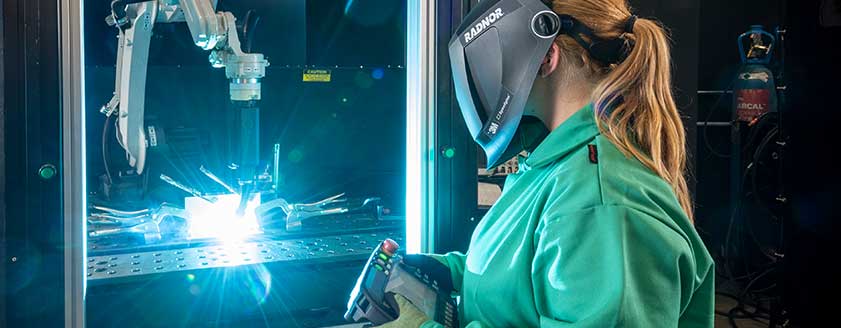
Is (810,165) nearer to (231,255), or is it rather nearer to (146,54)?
(231,255)

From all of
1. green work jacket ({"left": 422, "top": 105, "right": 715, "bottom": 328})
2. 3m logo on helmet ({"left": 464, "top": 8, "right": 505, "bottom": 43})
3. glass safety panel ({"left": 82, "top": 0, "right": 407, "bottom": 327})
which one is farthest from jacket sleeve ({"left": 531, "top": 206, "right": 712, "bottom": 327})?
glass safety panel ({"left": 82, "top": 0, "right": 407, "bottom": 327})

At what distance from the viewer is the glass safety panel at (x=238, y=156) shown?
235 centimetres

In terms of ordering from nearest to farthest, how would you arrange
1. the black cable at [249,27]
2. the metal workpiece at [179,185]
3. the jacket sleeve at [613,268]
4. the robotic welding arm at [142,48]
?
the jacket sleeve at [613,268]
the robotic welding arm at [142,48]
the black cable at [249,27]
the metal workpiece at [179,185]

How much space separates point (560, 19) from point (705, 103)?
5232 mm

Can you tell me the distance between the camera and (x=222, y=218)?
2795 millimetres

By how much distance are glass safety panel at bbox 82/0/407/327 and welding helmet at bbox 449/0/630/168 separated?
1086 millimetres

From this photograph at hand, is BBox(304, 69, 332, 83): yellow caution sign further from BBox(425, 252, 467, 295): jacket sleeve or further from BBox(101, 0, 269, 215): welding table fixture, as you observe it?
BBox(425, 252, 467, 295): jacket sleeve

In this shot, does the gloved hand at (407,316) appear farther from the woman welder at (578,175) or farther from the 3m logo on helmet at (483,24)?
the 3m logo on helmet at (483,24)

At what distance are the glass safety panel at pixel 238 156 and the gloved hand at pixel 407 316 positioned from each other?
901mm

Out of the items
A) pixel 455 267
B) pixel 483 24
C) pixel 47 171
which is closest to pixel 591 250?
pixel 483 24

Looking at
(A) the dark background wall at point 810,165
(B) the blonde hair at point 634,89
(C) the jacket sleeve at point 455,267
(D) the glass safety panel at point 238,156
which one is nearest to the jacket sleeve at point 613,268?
(B) the blonde hair at point 634,89

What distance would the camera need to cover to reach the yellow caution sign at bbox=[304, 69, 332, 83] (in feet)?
9.90

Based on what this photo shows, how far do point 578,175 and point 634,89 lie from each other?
8.9 inches

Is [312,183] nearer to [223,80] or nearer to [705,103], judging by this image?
[223,80]
